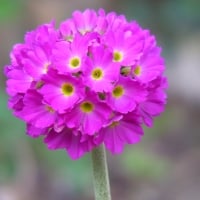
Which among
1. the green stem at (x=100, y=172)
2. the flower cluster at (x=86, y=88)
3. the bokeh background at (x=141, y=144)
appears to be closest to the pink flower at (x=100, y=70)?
the flower cluster at (x=86, y=88)

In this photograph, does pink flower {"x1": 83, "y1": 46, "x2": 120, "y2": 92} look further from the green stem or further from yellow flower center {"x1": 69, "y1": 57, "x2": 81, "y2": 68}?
the green stem

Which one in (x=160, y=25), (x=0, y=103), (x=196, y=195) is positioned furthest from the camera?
(x=160, y=25)

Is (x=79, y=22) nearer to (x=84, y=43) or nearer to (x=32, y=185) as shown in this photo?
(x=84, y=43)

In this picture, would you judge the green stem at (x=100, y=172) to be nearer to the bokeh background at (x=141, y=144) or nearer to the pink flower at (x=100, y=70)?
the pink flower at (x=100, y=70)

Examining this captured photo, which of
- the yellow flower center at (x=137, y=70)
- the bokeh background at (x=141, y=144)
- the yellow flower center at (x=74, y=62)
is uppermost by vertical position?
the bokeh background at (x=141, y=144)

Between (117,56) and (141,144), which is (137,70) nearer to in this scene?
(117,56)

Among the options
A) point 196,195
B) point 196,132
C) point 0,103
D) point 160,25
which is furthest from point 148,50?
point 160,25
